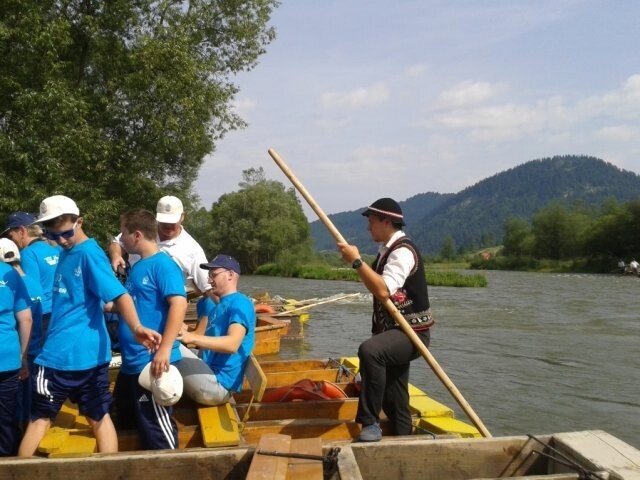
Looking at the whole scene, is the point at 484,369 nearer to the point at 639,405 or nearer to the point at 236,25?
the point at 639,405

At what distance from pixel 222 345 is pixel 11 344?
4.55 feet

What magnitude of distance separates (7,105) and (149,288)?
13055 millimetres

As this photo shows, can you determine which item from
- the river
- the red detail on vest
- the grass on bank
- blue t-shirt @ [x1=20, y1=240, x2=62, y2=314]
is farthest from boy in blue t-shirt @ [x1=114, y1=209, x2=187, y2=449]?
the grass on bank

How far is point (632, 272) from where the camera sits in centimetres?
5838

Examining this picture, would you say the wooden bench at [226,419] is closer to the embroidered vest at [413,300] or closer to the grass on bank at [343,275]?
the embroidered vest at [413,300]

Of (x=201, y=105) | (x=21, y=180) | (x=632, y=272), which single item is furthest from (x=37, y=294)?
(x=632, y=272)

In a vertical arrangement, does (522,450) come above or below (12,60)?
Result: below

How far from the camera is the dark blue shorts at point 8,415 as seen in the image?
179 inches

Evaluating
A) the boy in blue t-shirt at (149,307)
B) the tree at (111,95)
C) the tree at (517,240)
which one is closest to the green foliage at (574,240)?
the tree at (517,240)

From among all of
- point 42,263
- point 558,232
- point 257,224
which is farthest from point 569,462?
point 558,232

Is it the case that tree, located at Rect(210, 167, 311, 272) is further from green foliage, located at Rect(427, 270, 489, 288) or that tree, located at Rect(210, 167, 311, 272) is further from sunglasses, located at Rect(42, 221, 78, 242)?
sunglasses, located at Rect(42, 221, 78, 242)

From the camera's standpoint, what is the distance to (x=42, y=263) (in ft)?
17.6

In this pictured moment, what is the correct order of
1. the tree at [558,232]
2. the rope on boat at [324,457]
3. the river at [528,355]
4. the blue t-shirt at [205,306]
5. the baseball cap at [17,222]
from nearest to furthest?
the rope on boat at [324,457]
the baseball cap at [17,222]
the blue t-shirt at [205,306]
the river at [528,355]
the tree at [558,232]

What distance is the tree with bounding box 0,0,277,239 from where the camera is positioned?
15.0m
